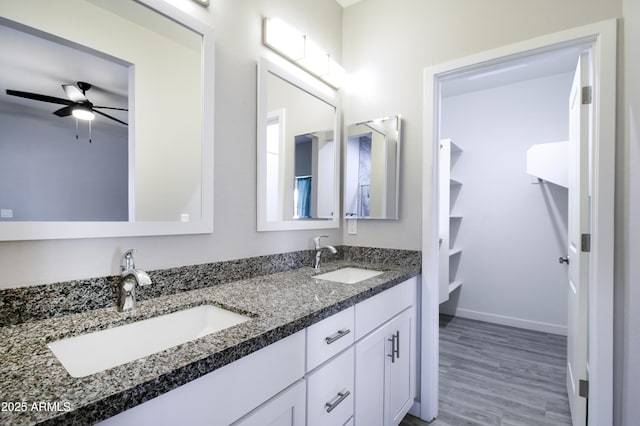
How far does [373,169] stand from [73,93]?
160cm

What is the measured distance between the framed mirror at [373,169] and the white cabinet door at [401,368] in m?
0.66

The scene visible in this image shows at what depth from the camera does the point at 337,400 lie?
114 cm

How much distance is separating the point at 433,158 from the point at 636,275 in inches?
40.7

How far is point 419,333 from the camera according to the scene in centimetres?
189

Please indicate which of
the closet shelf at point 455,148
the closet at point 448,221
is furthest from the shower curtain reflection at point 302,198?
the closet shelf at point 455,148

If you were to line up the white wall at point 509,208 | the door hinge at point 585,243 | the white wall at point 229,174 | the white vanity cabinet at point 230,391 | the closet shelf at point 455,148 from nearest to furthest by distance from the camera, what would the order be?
the white vanity cabinet at point 230,391 → the white wall at point 229,174 → the door hinge at point 585,243 → the white wall at point 509,208 → the closet shelf at point 455,148

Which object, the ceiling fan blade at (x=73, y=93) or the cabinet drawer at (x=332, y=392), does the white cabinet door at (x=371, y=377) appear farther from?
the ceiling fan blade at (x=73, y=93)

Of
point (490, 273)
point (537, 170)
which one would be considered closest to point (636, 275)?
point (537, 170)

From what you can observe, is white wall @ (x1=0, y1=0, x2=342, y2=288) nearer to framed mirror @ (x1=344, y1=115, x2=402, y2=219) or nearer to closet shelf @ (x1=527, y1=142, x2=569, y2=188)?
framed mirror @ (x1=344, y1=115, x2=402, y2=219)

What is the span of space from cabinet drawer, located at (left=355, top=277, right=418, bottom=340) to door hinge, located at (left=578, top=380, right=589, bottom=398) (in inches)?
33.6

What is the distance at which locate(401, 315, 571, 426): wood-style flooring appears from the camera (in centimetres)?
184

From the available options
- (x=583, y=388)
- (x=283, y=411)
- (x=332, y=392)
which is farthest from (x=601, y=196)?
A: (x=283, y=411)

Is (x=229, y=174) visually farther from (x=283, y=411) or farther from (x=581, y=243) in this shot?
(x=581, y=243)

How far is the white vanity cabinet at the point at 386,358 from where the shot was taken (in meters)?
1.32
